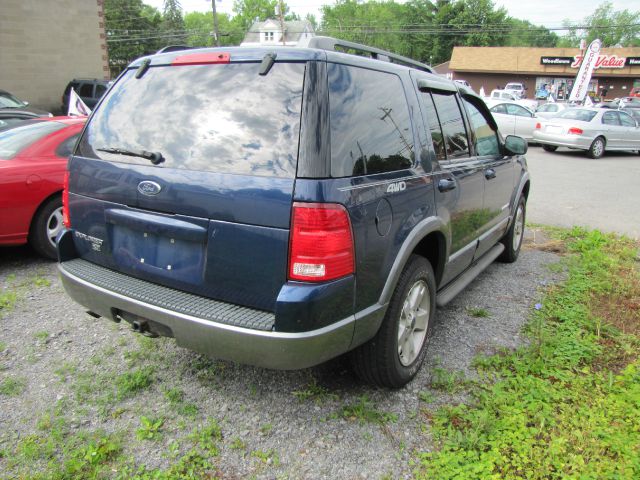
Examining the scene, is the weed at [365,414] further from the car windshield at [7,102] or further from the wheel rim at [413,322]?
the car windshield at [7,102]

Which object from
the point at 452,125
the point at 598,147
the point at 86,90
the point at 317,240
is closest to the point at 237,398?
the point at 317,240

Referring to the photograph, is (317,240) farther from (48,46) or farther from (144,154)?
(48,46)

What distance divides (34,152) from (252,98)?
3.68 m

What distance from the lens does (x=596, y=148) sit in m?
15.9

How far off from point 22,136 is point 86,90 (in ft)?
44.1

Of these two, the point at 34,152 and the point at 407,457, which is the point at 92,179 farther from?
the point at 34,152

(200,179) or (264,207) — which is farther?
(200,179)

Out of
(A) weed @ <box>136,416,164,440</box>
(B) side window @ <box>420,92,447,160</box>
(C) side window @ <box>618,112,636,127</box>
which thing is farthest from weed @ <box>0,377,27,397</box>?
(C) side window @ <box>618,112,636,127</box>

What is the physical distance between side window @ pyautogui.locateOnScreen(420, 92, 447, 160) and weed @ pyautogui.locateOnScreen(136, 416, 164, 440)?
2.38 m

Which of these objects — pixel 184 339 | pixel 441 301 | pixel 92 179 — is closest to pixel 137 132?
pixel 92 179

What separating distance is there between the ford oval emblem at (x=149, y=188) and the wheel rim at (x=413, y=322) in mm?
1515

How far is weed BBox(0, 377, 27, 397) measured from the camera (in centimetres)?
299

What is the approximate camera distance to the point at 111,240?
285cm

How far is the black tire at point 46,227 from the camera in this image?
4984mm
